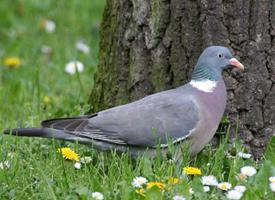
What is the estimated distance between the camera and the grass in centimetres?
460

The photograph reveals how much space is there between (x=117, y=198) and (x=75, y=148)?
1147 millimetres

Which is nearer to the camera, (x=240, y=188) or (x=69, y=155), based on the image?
(x=240, y=188)

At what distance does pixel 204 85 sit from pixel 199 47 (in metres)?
0.26

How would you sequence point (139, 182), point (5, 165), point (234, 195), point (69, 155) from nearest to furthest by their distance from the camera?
1. point (234, 195)
2. point (139, 182)
3. point (5, 165)
4. point (69, 155)

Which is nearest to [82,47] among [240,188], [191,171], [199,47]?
[199,47]

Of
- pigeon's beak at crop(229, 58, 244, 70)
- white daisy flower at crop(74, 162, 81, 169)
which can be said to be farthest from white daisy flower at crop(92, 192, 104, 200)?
pigeon's beak at crop(229, 58, 244, 70)

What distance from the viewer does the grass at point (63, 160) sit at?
4598mm

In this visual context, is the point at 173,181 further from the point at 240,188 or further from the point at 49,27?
the point at 49,27

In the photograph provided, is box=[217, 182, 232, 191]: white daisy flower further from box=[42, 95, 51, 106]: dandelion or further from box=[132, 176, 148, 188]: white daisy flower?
box=[42, 95, 51, 106]: dandelion

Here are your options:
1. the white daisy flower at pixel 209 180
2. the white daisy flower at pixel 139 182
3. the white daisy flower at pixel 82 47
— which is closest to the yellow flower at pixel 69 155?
the white daisy flower at pixel 139 182

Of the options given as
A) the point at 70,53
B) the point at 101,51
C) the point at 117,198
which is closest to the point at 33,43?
the point at 70,53

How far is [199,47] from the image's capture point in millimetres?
5551

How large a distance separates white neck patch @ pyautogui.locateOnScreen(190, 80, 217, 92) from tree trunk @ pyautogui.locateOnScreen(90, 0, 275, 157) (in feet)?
0.59

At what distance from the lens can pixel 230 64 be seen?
5.36m
